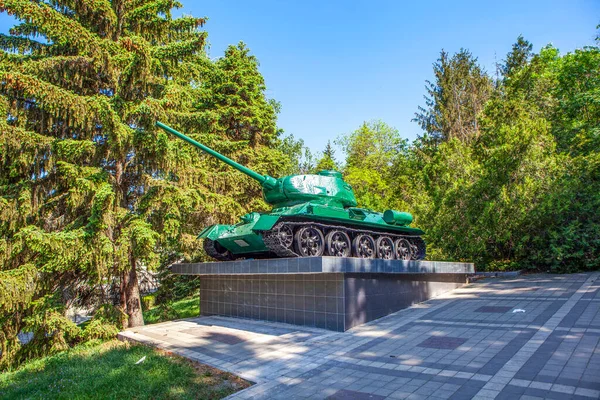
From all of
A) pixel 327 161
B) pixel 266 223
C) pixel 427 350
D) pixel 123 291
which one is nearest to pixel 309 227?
pixel 266 223

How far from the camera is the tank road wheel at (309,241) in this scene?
28.5ft

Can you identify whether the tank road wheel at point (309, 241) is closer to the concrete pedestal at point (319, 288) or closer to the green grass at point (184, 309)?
the concrete pedestal at point (319, 288)

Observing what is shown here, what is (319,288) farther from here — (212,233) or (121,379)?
(121,379)

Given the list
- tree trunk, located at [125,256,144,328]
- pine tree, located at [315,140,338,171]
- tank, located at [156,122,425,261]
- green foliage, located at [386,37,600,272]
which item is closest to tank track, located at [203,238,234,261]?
tank, located at [156,122,425,261]

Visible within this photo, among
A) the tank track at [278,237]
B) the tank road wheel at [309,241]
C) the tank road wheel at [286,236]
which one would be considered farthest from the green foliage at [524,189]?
the tank road wheel at [286,236]

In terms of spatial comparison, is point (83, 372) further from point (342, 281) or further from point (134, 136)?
point (134, 136)

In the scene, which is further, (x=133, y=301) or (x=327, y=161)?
(x=327, y=161)

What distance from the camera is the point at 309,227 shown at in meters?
8.88

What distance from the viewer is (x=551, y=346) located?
5836mm

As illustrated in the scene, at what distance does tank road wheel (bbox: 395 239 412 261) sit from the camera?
36.9 ft

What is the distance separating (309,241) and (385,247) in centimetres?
281

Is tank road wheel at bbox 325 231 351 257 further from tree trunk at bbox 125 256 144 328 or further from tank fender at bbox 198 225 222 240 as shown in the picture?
tree trunk at bbox 125 256 144 328

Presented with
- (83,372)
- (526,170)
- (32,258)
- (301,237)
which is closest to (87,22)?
(32,258)

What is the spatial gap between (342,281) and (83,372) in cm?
464
